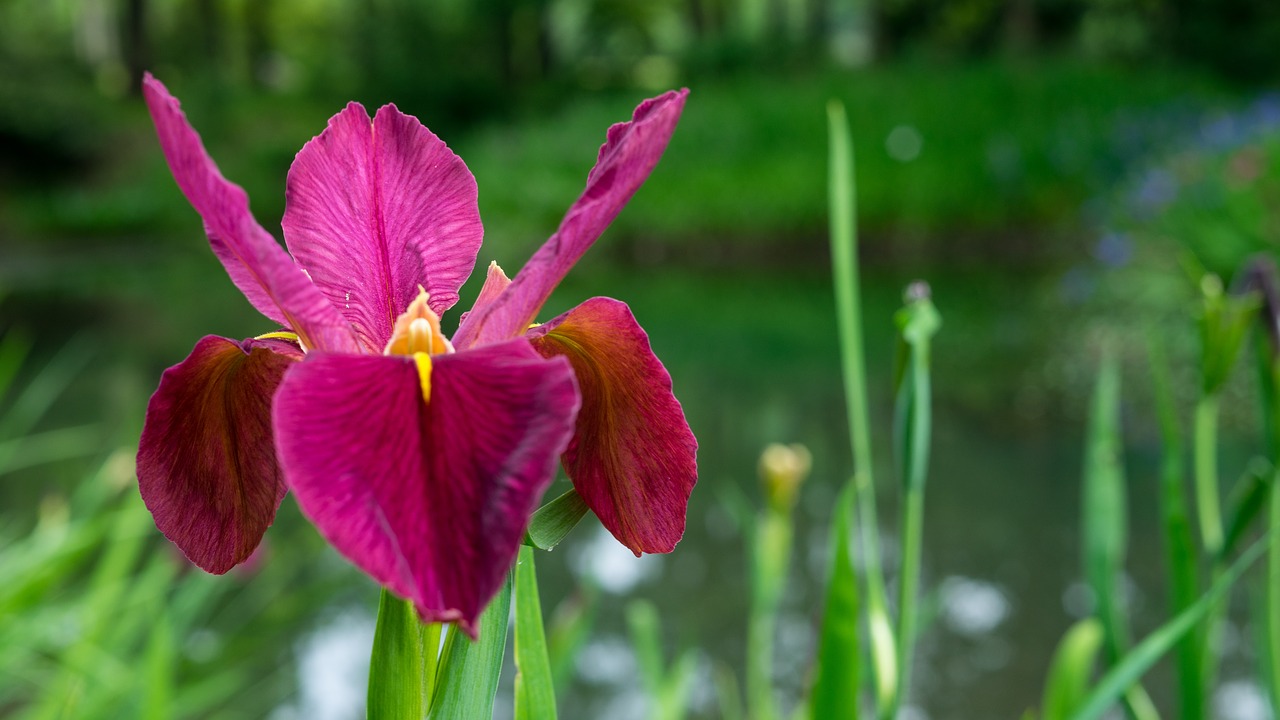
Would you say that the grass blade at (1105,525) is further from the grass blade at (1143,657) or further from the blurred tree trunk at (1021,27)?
the blurred tree trunk at (1021,27)

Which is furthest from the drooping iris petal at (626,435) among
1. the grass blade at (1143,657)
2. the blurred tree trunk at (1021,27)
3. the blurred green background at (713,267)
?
the blurred tree trunk at (1021,27)

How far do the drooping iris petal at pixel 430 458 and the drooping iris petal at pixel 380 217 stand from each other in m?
0.11

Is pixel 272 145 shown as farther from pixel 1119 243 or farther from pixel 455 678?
pixel 455 678

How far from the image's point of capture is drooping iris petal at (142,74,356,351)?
0.27m

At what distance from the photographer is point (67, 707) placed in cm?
77

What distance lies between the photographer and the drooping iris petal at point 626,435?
0.31 metres

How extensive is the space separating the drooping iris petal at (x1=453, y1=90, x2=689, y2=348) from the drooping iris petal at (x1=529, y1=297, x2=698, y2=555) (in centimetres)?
2

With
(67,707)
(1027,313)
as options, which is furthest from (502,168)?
(67,707)

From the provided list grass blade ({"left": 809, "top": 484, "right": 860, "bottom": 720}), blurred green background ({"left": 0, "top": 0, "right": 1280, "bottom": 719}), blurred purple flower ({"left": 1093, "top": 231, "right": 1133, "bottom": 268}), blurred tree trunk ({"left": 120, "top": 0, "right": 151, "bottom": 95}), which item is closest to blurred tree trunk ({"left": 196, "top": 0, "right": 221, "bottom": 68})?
blurred green background ({"left": 0, "top": 0, "right": 1280, "bottom": 719})

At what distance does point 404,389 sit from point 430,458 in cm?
2

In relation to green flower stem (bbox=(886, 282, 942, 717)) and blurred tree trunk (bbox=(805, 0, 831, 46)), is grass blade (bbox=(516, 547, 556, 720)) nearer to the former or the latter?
green flower stem (bbox=(886, 282, 942, 717))

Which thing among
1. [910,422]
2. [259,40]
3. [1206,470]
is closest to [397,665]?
[910,422]

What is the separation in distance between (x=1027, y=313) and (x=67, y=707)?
5.40 m

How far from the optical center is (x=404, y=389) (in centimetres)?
27
